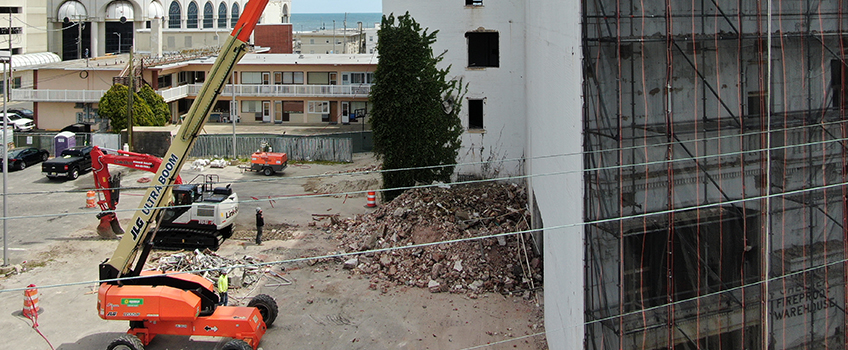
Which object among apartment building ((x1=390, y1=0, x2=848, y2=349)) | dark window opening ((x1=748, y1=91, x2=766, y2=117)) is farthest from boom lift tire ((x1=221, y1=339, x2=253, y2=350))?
dark window opening ((x1=748, y1=91, x2=766, y2=117))

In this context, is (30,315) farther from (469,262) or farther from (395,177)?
(395,177)

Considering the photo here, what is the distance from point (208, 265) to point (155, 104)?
26879mm

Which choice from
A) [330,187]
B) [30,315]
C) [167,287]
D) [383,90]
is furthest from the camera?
[330,187]

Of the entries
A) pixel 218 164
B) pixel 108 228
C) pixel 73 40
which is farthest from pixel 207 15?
pixel 108 228

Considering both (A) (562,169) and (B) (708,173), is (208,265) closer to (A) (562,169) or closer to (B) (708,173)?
(A) (562,169)

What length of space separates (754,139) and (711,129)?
773 mm

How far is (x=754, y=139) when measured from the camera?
506 inches

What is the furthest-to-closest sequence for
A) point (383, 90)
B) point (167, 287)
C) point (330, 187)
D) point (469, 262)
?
1. point (330, 187)
2. point (383, 90)
3. point (469, 262)
4. point (167, 287)

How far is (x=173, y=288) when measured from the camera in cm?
1736

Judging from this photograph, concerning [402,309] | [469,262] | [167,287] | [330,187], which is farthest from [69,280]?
[330,187]

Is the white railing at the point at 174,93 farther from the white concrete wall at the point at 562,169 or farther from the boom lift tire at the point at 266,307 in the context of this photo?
the white concrete wall at the point at 562,169

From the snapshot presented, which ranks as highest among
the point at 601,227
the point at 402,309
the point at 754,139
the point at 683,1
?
the point at 683,1

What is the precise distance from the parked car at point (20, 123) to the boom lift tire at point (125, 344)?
39825 mm

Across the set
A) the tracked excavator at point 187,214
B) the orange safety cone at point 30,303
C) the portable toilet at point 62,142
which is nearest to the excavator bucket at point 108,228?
the tracked excavator at point 187,214
